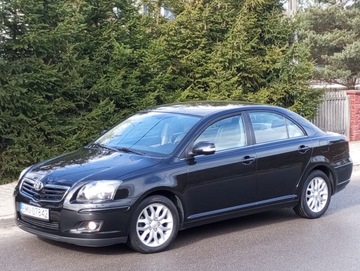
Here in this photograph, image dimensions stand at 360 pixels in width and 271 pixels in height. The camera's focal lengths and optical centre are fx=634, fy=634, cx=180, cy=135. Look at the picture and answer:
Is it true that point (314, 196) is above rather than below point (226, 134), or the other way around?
below

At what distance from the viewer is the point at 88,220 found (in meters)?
6.24

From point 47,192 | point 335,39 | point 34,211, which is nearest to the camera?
point 47,192

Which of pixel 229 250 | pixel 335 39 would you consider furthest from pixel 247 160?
pixel 335 39

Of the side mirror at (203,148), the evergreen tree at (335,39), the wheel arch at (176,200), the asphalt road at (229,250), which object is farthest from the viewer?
the evergreen tree at (335,39)

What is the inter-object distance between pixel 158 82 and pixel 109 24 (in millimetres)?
1609

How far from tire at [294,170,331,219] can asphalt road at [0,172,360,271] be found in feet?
0.41

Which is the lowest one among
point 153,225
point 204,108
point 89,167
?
point 153,225

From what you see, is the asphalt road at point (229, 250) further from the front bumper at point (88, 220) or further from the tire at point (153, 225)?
the front bumper at point (88, 220)

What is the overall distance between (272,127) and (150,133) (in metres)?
1.63

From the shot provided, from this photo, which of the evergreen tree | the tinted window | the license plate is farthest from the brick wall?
the license plate

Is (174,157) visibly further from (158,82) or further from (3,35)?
(158,82)

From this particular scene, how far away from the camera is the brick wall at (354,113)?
18.5m

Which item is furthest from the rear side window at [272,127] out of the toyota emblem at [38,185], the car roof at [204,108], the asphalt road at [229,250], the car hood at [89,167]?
the toyota emblem at [38,185]

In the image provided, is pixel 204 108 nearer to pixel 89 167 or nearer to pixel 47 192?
pixel 89 167
